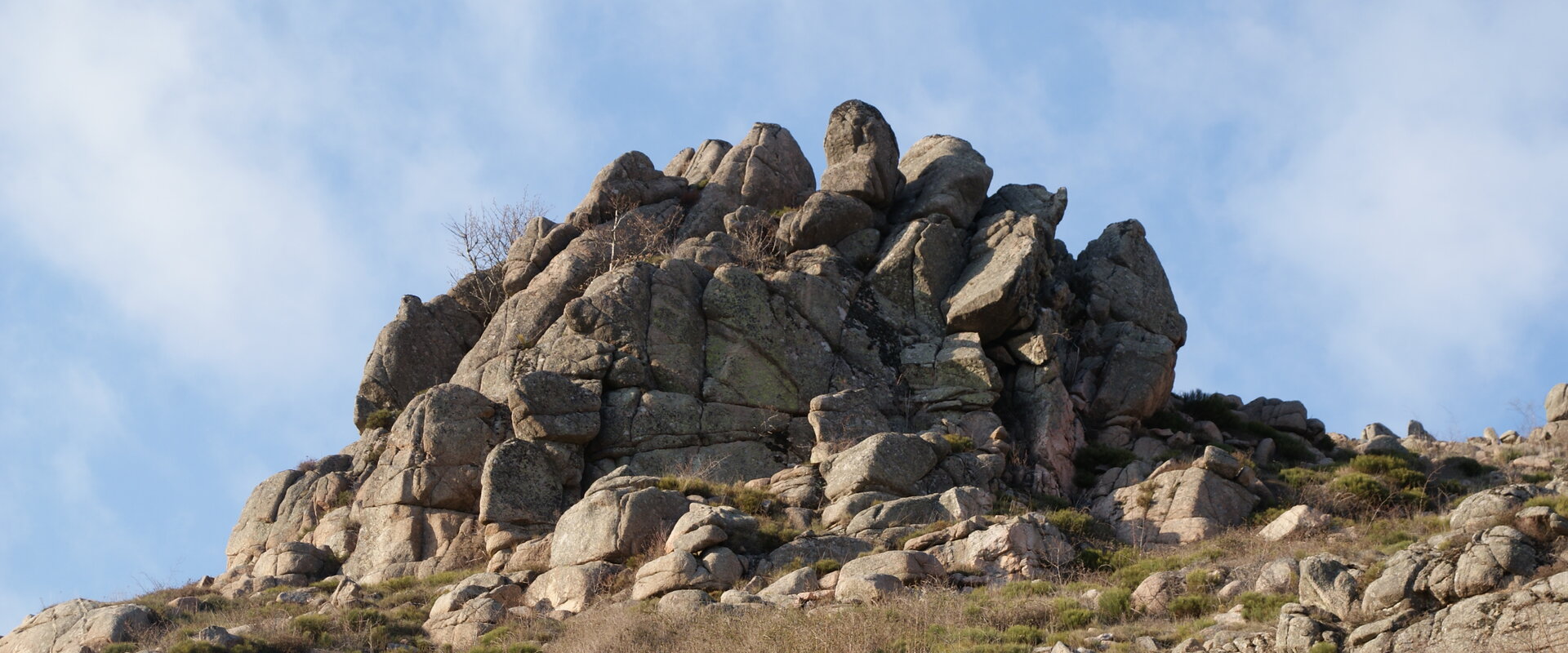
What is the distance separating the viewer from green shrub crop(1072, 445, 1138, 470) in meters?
33.5

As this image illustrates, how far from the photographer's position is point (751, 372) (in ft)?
112

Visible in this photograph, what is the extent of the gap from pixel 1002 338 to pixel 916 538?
1318cm

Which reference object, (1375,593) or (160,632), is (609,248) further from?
(1375,593)

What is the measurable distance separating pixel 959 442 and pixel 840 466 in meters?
3.59

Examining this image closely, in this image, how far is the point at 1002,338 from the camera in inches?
1437

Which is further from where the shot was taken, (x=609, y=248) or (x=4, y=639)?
(x=609, y=248)

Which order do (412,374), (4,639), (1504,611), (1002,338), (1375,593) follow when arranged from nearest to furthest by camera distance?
1. (1504,611)
2. (1375,593)
3. (4,639)
4. (1002,338)
5. (412,374)

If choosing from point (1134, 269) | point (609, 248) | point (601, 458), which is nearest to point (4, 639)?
point (601, 458)

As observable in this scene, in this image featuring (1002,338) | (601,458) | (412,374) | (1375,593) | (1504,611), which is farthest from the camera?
(412,374)

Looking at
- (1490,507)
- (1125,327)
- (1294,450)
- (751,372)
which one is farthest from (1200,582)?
(1125,327)

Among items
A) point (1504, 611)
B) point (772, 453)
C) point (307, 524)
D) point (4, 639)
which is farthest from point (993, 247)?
point (4, 639)

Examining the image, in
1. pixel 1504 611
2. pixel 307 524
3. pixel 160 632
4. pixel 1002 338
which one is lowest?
pixel 1504 611

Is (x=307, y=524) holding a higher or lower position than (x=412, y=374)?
lower

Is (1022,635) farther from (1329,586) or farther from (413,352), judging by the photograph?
(413,352)
